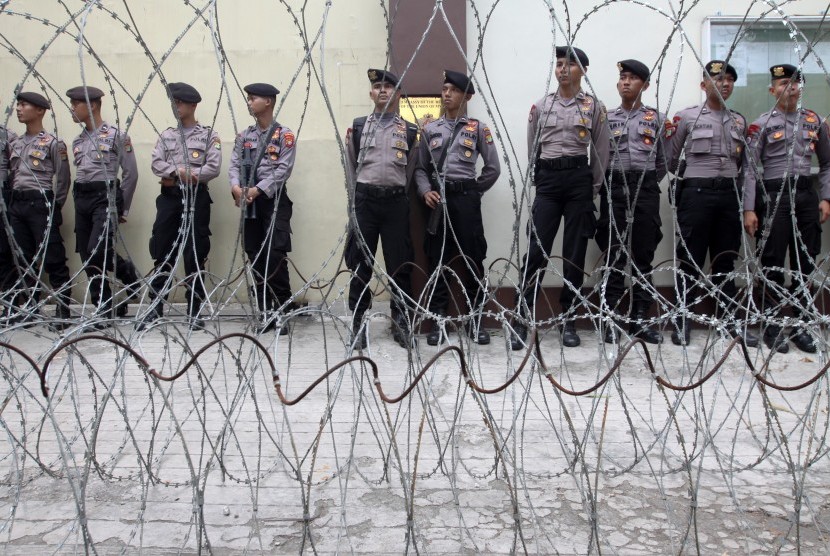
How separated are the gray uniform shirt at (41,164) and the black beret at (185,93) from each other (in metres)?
0.97

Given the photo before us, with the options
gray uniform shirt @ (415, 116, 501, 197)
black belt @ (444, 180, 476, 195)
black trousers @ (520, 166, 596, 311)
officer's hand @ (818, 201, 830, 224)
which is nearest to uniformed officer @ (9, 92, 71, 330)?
gray uniform shirt @ (415, 116, 501, 197)

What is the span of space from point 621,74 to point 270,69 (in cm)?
262

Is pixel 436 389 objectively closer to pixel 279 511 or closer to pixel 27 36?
pixel 279 511

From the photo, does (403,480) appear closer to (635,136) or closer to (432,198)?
(432,198)

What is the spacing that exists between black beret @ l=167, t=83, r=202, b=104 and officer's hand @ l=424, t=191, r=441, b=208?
1883mm

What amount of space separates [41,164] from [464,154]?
317cm

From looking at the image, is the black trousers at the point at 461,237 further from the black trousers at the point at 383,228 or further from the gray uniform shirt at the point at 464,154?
the black trousers at the point at 383,228

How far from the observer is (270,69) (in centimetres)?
548

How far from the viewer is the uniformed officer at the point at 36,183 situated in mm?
5277

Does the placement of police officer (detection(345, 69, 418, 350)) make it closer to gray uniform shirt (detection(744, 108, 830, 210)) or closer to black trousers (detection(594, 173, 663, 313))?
black trousers (detection(594, 173, 663, 313))

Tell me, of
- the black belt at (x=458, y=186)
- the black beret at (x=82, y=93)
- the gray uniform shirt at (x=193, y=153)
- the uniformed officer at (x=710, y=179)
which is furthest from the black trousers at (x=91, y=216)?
the uniformed officer at (x=710, y=179)

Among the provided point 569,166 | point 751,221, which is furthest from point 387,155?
point 751,221

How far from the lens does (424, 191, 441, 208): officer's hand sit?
15.5 ft

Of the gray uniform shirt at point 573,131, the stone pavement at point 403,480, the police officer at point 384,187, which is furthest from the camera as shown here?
the police officer at point 384,187
